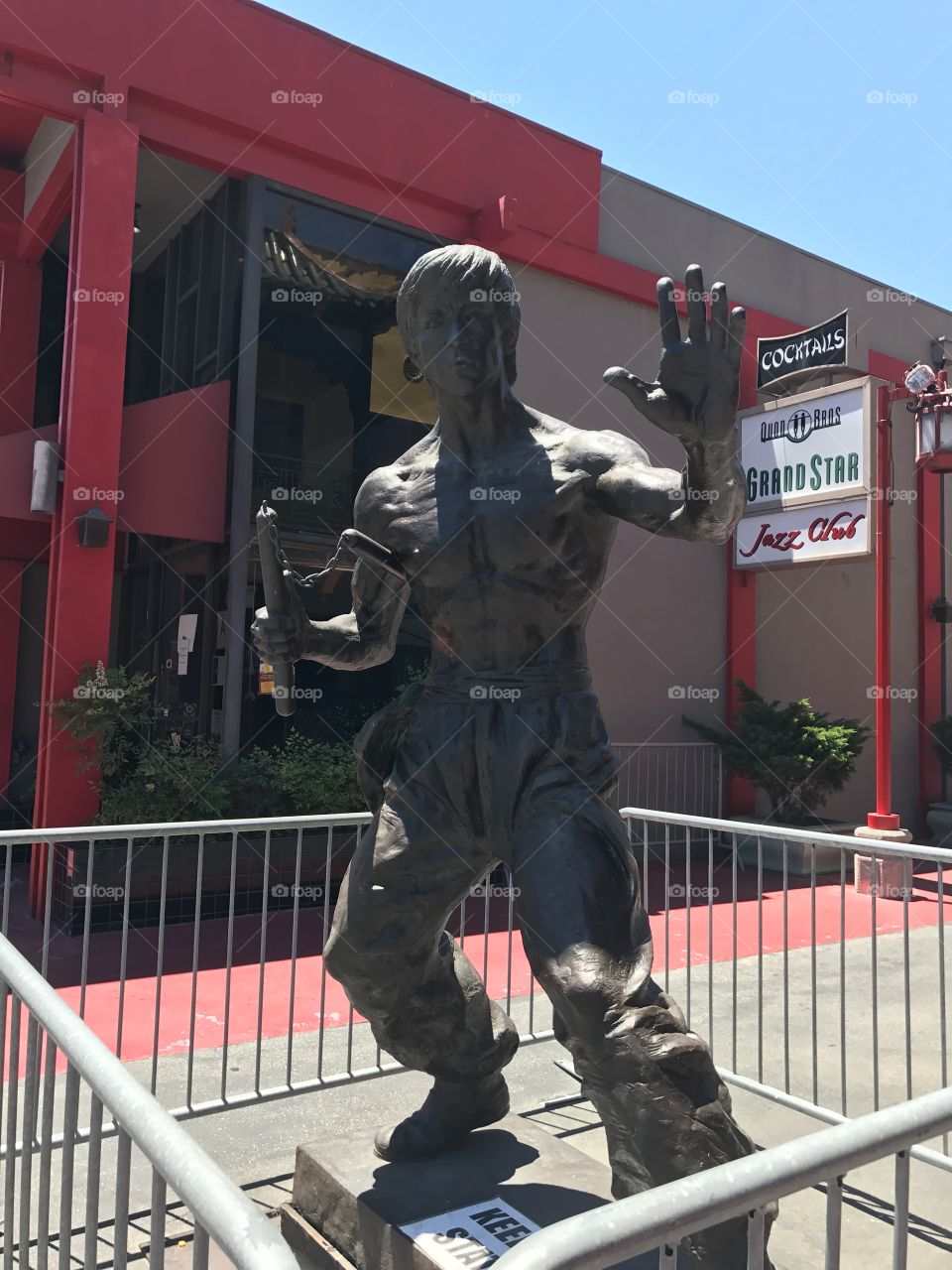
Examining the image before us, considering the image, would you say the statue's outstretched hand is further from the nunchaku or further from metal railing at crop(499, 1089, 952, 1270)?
metal railing at crop(499, 1089, 952, 1270)

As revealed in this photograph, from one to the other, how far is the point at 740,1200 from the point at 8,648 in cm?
1077

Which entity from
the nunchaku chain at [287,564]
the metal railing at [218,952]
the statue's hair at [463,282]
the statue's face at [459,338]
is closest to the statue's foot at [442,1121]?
the metal railing at [218,952]

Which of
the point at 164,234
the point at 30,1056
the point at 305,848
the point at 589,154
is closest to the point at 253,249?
the point at 164,234

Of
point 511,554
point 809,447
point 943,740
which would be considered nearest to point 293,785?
point 511,554

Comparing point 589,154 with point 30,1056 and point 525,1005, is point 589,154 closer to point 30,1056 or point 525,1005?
point 525,1005

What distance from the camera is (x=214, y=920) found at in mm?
7844

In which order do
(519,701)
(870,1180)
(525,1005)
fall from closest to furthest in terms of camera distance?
(519,701), (870,1180), (525,1005)

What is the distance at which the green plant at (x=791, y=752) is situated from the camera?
1059 centimetres

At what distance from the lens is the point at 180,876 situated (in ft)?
25.2

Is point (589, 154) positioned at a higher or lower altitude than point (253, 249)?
higher

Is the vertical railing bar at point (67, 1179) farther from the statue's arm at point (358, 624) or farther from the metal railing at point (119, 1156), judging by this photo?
the statue's arm at point (358, 624)

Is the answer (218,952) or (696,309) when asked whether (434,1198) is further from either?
(218,952)

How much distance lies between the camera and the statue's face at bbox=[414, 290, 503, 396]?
275cm

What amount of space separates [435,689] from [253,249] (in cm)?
728
